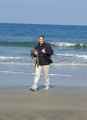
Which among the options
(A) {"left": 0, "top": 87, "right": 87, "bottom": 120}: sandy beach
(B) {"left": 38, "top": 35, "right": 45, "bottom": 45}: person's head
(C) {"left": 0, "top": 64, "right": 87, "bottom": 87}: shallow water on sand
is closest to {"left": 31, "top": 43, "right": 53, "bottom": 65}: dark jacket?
(B) {"left": 38, "top": 35, "right": 45, "bottom": 45}: person's head

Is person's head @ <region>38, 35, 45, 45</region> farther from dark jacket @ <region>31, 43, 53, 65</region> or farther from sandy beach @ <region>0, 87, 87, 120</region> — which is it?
sandy beach @ <region>0, 87, 87, 120</region>

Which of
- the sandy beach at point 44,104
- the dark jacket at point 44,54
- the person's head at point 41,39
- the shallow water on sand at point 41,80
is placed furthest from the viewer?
the shallow water on sand at point 41,80

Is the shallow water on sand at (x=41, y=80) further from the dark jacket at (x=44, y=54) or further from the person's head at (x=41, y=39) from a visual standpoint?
the person's head at (x=41, y=39)

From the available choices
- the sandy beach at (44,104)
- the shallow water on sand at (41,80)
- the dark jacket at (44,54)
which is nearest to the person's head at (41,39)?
the dark jacket at (44,54)

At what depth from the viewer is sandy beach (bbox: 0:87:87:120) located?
10.3m

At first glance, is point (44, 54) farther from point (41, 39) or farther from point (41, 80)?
point (41, 80)

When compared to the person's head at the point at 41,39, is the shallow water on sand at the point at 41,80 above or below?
below

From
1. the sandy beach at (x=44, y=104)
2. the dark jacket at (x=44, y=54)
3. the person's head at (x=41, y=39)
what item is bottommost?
the sandy beach at (x=44, y=104)

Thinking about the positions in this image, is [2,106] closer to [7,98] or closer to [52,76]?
[7,98]

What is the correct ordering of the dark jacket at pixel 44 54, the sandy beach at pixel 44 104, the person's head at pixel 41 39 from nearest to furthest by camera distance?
the sandy beach at pixel 44 104 → the person's head at pixel 41 39 → the dark jacket at pixel 44 54

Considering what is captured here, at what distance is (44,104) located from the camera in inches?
474

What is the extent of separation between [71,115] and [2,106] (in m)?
1.85

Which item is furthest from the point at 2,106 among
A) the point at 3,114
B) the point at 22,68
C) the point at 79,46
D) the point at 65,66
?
the point at 79,46

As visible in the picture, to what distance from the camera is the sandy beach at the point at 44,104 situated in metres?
10.3
